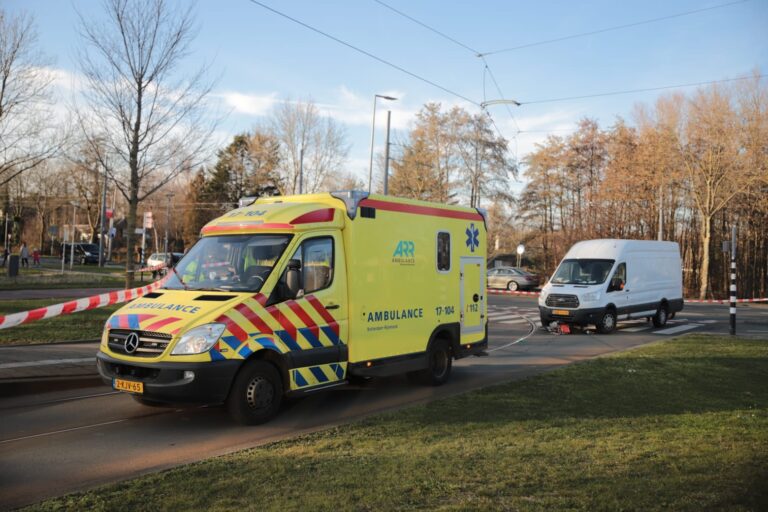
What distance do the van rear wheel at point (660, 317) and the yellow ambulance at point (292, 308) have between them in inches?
510

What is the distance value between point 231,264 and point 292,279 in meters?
0.89

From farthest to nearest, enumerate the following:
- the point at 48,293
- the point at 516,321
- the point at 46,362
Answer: the point at 48,293 < the point at 516,321 < the point at 46,362

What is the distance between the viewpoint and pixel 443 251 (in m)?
10.2

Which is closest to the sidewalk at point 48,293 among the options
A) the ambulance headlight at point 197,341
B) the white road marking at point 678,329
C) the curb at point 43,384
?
the curb at point 43,384

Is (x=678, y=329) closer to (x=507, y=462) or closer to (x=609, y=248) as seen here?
(x=609, y=248)

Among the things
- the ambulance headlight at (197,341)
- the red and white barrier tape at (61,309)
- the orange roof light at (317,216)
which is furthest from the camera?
the red and white barrier tape at (61,309)

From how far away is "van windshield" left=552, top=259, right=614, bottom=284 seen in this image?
18.9 m

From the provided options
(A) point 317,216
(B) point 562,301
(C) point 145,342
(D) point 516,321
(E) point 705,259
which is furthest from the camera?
(E) point 705,259

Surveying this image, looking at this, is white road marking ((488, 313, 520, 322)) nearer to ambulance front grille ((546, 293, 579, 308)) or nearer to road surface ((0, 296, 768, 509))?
ambulance front grille ((546, 293, 579, 308))

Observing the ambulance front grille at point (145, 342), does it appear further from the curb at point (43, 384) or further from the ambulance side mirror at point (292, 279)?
the curb at point (43, 384)

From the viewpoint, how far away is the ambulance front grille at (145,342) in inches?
270

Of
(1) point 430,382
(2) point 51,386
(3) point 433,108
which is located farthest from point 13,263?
(3) point 433,108

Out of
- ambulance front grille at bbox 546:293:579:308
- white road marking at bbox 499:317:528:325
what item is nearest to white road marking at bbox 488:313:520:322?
white road marking at bbox 499:317:528:325

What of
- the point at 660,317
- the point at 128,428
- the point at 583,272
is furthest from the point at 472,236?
the point at 660,317
